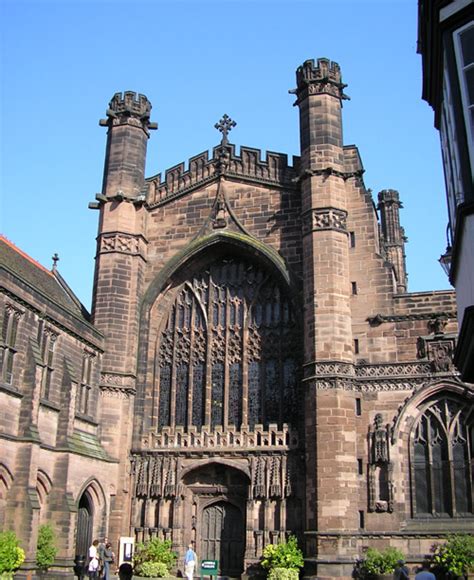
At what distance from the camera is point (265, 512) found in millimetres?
22875

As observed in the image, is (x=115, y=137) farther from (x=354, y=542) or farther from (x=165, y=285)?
(x=354, y=542)

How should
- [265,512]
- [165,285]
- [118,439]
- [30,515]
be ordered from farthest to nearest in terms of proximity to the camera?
[165,285], [118,439], [265,512], [30,515]

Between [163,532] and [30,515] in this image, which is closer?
[30,515]

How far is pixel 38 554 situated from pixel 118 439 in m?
5.53

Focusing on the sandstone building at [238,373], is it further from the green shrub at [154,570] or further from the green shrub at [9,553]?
the green shrub at [154,570]

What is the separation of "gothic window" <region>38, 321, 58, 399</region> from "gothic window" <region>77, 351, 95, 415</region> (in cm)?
197

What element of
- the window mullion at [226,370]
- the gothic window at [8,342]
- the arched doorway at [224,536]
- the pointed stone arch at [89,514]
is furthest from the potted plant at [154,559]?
the gothic window at [8,342]

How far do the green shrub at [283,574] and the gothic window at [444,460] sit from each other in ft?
13.1

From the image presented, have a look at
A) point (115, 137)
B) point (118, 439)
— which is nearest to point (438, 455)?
point (118, 439)

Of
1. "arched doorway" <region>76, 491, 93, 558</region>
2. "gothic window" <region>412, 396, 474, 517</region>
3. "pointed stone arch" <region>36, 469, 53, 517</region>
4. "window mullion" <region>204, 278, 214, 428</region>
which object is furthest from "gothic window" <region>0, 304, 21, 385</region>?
"gothic window" <region>412, 396, 474, 517</region>

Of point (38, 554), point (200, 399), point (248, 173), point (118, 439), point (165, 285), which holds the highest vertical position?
point (248, 173)

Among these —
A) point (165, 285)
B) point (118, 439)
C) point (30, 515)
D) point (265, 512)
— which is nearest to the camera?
point (30, 515)

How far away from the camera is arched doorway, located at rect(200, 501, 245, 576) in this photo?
23578 mm

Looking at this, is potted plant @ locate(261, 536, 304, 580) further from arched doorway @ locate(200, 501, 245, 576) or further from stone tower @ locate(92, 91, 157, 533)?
stone tower @ locate(92, 91, 157, 533)
